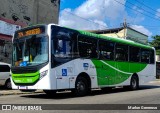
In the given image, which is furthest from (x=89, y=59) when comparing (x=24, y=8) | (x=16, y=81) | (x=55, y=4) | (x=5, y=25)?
(x=55, y=4)

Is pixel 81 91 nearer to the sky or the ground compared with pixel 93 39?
nearer to the ground

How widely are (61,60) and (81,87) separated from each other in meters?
2.07

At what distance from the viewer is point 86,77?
56.6 ft

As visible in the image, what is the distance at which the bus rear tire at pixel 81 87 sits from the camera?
1635cm

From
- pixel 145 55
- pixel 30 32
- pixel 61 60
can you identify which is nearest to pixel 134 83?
pixel 145 55

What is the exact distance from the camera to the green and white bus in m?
14.9

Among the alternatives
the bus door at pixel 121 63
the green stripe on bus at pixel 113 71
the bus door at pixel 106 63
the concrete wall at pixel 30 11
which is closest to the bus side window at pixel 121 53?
the bus door at pixel 121 63

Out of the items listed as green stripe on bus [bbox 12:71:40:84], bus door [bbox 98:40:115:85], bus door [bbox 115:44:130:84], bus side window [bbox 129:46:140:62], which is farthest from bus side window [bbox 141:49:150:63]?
green stripe on bus [bbox 12:71:40:84]

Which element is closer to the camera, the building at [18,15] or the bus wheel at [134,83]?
the bus wheel at [134,83]

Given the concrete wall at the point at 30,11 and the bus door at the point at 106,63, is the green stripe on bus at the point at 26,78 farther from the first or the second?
the concrete wall at the point at 30,11

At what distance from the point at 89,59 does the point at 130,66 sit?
17.0ft

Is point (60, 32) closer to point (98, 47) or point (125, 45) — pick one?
point (98, 47)

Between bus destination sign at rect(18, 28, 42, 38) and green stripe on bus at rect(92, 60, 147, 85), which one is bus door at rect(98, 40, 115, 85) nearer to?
green stripe on bus at rect(92, 60, 147, 85)

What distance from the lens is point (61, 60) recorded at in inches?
603
